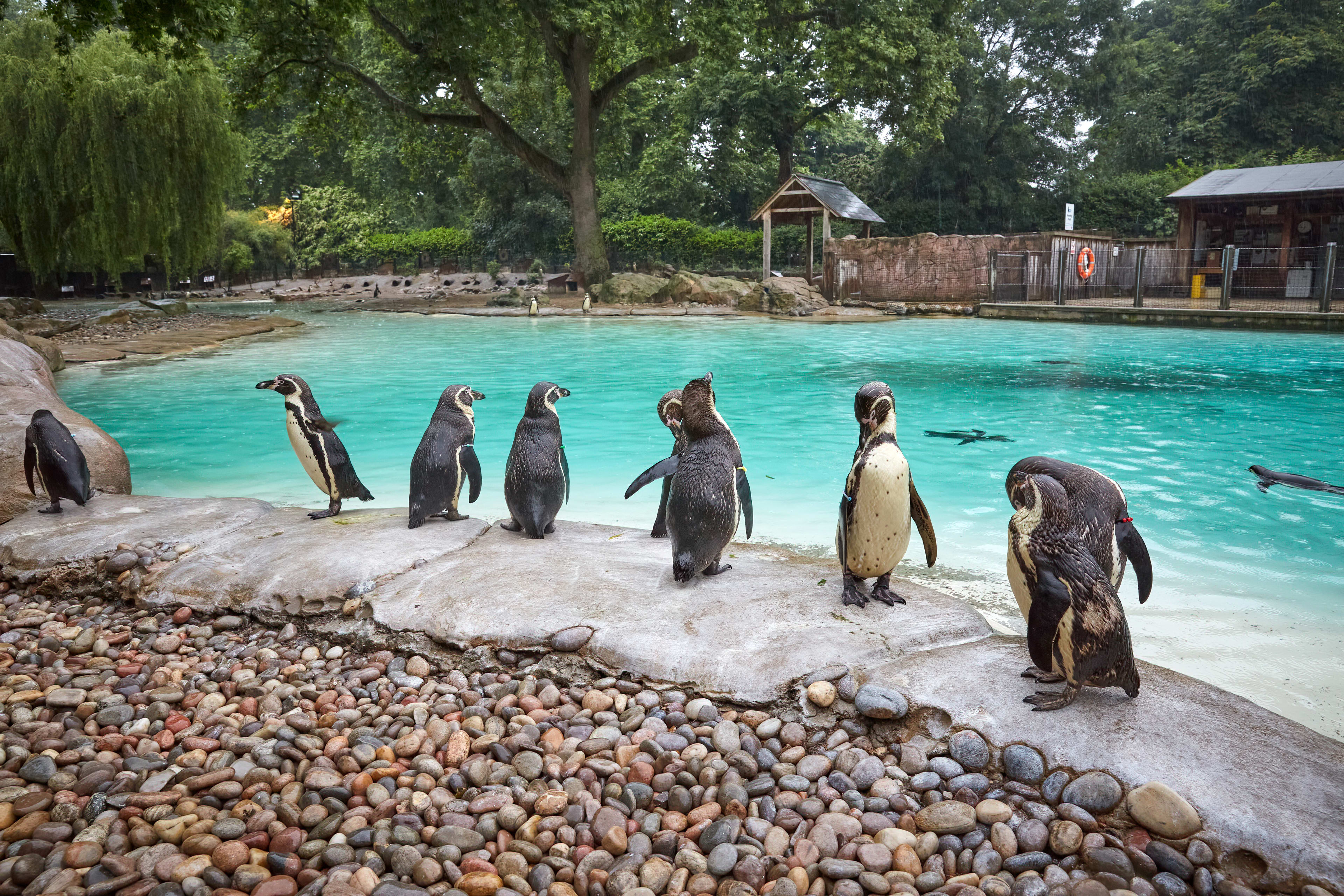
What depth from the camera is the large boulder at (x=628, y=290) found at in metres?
25.6

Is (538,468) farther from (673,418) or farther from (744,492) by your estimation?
(744,492)

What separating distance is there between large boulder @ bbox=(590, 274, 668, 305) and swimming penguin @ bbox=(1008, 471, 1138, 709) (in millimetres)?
23226

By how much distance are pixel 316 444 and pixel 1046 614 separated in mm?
3912

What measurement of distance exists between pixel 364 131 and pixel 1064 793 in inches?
1183

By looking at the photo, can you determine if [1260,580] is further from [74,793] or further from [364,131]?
[364,131]

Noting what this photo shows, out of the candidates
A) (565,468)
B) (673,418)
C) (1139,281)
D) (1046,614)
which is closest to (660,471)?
(673,418)

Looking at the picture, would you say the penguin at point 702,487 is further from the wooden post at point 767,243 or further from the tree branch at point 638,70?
the wooden post at point 767,243

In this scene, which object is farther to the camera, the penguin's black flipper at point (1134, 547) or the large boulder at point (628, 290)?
the large boulder at point (628, 290)

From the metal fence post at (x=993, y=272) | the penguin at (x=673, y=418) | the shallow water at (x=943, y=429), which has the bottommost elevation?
the shallow water at (x=943, y=429)

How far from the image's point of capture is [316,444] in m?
4.97

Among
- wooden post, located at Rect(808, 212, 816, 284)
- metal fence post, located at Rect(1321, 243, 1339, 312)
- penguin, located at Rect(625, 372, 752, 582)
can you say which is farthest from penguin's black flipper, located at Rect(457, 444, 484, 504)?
wooden post, located at Rect(808, 212, 816, 284)

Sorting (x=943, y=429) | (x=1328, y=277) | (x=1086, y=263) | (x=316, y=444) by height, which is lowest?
(x=943, y=429)

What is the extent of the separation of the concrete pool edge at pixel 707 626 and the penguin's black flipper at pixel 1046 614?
0.48 feet

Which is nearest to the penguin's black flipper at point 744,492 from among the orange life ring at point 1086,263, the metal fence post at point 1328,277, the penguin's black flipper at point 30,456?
the penguin's black flipper at point 30,456
